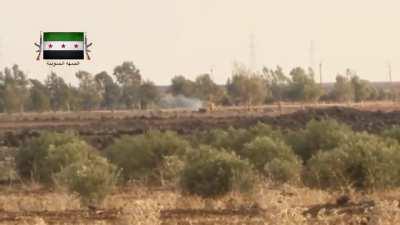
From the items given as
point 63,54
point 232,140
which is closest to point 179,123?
point 232,140

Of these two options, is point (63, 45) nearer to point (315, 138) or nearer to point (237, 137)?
point (315, 138)

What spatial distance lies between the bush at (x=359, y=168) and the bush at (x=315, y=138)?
8530 mm

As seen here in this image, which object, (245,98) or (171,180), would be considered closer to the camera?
(171,180)

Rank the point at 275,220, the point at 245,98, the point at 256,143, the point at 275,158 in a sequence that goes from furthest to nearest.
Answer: the point at 245,98 < the point at 256,143 < the point at 275,158 < the point at 275,220

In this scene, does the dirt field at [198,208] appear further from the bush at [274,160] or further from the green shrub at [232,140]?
the green shrub at [232,140]

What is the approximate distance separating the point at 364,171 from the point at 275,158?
5044 mm

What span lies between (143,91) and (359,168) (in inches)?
4031

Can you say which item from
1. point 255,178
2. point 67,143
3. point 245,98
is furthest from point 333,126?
point 245,98

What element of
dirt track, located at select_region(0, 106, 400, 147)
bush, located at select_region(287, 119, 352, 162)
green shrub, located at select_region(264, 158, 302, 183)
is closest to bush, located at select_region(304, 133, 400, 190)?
green shrub, located at select_region(264, 158, 302, 183)

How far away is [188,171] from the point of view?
82.9ft

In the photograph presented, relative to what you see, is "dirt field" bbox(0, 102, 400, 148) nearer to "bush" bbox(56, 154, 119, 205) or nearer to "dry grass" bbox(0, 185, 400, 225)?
"dry grass" bbox(0, 185, 400, 225)

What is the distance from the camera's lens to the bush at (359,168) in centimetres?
2495

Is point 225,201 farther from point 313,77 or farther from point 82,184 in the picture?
point 313,77

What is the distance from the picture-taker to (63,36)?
26.8 m
